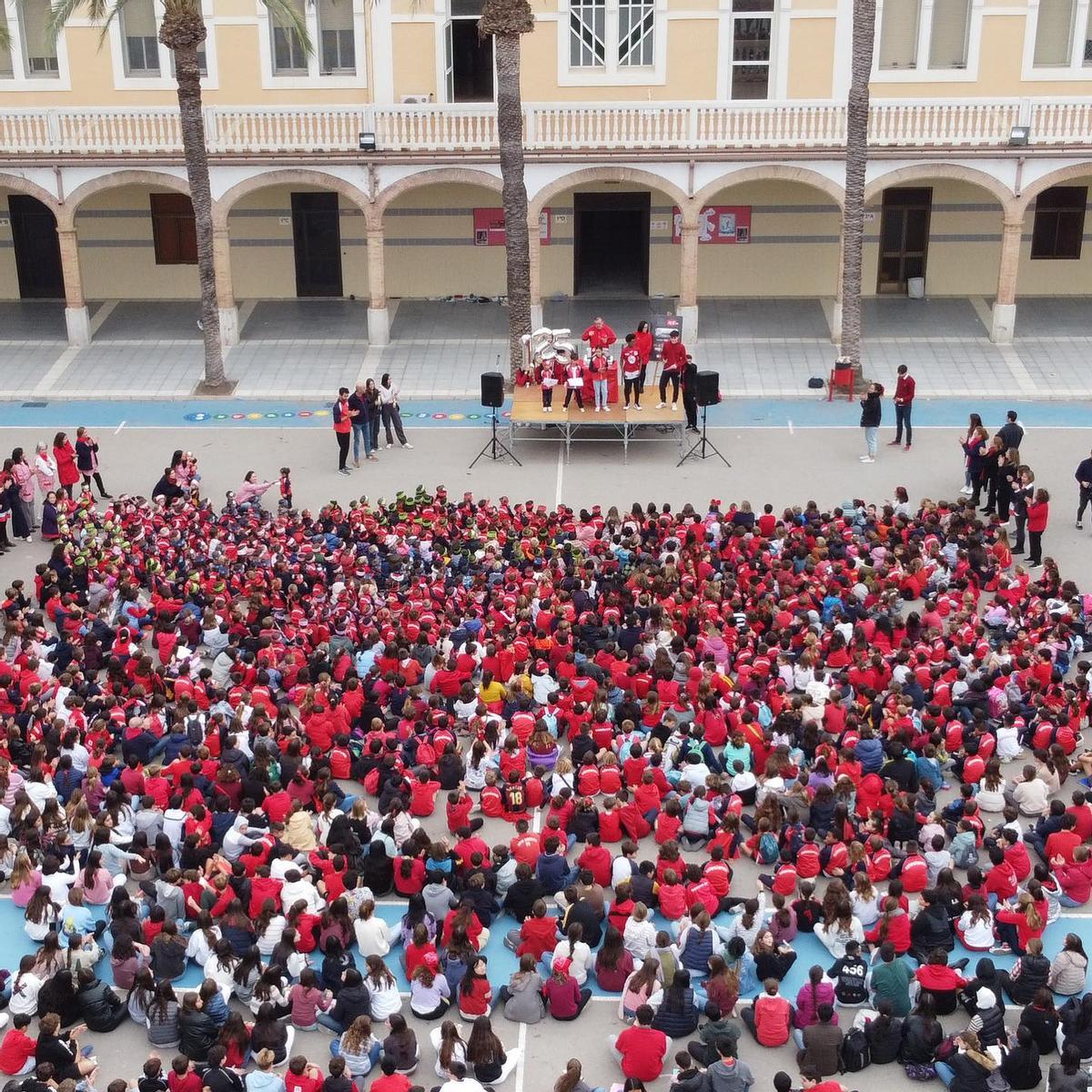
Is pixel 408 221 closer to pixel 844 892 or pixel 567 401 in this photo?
pixel 567 401

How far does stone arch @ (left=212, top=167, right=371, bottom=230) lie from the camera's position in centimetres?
3067

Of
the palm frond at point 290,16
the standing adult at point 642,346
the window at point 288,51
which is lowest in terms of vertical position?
the standing adult at point 642,346

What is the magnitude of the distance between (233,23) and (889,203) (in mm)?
14672

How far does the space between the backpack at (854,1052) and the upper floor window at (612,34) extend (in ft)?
78.2

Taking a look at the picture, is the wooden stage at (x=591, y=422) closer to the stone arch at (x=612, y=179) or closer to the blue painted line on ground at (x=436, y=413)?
the blue painted line on ground at (x=436, y=413)

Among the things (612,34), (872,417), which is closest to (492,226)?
(612,34)

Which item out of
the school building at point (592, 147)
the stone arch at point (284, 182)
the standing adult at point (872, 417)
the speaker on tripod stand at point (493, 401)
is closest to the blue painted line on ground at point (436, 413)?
the speaker on tripod stand at point (493, 401)

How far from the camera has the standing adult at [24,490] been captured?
2264 centimetres

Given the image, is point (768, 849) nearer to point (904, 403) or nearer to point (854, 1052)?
point (854, 1052)

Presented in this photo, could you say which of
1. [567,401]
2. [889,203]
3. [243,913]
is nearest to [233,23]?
[567,401]

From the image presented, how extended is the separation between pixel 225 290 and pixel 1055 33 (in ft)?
58.6

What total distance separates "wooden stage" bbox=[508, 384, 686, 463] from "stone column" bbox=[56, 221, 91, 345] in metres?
10.4

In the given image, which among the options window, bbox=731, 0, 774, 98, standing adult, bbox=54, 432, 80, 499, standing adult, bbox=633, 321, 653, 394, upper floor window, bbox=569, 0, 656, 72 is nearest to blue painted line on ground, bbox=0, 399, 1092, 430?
standing adult, bbox=633, 321, 653, 394

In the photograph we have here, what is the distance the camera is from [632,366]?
83.8ft
